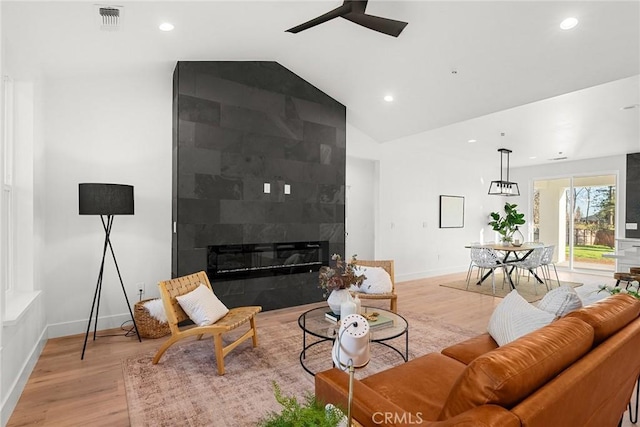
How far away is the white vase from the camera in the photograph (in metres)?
2.84

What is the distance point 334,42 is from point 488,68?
5.54ft

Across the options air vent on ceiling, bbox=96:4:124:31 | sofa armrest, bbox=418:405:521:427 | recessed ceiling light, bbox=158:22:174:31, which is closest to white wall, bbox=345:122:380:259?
recessed ceiling light, bbox=158:22:174:31

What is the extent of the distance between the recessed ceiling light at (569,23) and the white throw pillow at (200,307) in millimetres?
3884

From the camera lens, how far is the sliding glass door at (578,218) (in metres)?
7.36

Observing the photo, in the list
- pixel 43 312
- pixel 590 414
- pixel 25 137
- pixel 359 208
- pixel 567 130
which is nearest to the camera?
pixel 590 414

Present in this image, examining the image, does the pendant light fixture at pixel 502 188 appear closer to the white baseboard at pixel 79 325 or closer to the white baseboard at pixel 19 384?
the white baseboard at pixel 79 325

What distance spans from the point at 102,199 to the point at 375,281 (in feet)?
9.85

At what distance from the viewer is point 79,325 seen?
11.9ft

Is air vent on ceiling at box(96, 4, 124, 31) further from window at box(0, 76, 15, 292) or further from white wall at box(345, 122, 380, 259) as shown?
white wall at box(345, 122, 380, 259)

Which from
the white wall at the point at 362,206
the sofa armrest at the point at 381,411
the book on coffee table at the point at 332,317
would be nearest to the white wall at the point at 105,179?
the book on coffee table at the point at 332,317

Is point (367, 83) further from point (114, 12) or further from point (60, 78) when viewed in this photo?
point (60, 78)

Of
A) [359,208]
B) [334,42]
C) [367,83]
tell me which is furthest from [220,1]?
[359,208]

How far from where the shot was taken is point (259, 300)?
431 centimetres

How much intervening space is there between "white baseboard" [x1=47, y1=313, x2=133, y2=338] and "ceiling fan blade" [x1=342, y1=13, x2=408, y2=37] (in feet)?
12.7
